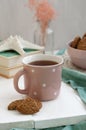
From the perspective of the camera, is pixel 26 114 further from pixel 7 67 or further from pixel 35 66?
pixel 7 67

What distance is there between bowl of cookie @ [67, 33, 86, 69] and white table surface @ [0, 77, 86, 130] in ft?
0.48

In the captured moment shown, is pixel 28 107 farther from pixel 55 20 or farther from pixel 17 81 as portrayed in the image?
pixel 55 20

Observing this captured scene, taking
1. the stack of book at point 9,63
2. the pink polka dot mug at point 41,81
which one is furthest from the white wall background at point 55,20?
the pink polka dot mug at point 41,81

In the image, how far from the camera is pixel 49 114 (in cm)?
58

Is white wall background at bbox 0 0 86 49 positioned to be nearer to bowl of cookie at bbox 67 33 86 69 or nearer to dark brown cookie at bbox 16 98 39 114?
bowl of cookie at bbox 67 33 86 69

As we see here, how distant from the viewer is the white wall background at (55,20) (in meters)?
1.17

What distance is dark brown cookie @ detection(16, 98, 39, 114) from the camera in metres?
0.57

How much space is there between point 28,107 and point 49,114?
4 cm

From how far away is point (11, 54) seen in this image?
785 millimetres

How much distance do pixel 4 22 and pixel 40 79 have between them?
0.61 metres

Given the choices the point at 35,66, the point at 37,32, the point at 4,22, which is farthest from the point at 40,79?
the point at 4,22

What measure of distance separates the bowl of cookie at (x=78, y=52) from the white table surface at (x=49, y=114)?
15 cm

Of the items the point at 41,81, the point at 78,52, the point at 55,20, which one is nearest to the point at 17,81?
the point at 41,81

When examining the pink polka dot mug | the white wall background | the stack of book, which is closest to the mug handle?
the pink polka dot mug
